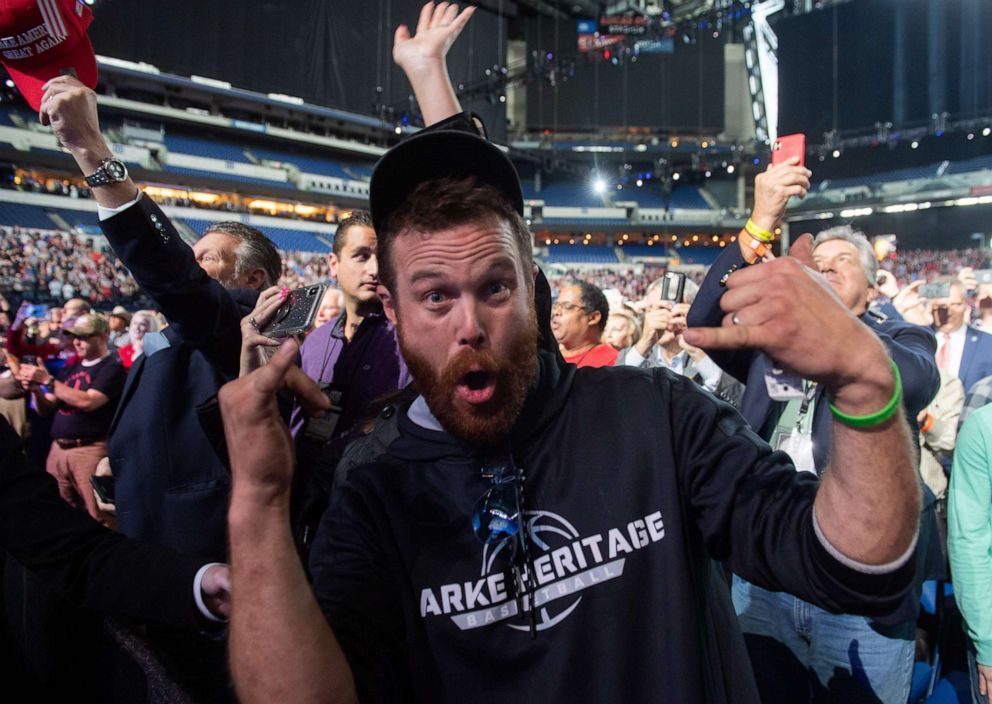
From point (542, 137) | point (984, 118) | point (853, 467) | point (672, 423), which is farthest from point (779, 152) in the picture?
point (542, 137)

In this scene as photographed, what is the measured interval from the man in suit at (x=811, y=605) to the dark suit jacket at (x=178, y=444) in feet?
4.75

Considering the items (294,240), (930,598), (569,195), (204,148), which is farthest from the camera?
(569,195)

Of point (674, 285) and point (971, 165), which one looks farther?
point (971, 165)

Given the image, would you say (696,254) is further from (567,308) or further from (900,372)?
(900,372)

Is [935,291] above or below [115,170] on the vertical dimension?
above

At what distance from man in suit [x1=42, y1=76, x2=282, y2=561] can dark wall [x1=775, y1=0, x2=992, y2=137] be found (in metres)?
32.6

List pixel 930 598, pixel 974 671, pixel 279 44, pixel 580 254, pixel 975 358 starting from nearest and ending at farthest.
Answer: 1. pixel 974 671
2. pixel 930 598
3. pixel 975 358
4. pixel 279 44
5. pixel 580 254

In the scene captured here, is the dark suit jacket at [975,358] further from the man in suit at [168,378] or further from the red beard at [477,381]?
the man in suit at [168,378]

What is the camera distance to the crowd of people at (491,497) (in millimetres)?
831

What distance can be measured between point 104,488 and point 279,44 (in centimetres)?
3230

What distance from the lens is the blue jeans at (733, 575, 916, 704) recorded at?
199 cm

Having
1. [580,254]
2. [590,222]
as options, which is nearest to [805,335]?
[580,254]

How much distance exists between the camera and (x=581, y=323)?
3885mm

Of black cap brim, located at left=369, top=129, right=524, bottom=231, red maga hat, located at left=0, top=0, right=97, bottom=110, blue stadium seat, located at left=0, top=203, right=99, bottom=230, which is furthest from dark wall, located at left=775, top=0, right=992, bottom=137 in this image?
red maga hat, located at left=0, top=0, right=97, bottom=110
